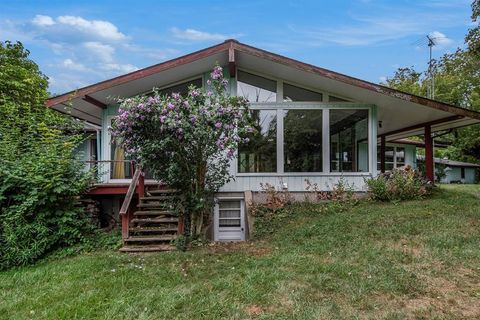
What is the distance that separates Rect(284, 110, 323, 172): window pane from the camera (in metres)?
9.02

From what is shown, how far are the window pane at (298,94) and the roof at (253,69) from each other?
0.19 meters

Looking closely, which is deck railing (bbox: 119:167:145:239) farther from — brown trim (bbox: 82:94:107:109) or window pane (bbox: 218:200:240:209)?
brown trim (bbox: 82:94:107:109)

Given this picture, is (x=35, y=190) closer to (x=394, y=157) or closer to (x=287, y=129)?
(x=287, y=129)

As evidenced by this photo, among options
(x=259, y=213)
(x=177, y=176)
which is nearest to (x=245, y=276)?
(x=177, y=176)

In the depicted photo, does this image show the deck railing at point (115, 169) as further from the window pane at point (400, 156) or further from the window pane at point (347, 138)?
the window pane at point (400, 156)

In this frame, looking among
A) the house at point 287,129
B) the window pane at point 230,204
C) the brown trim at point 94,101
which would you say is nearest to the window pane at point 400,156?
the house at point 287,129

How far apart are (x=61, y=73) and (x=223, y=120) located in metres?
20.1

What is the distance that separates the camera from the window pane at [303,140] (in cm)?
902

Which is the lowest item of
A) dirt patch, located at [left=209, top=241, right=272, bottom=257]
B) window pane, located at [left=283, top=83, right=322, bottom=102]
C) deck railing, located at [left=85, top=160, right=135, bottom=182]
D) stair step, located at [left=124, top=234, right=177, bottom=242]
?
dirt patch, located at [left=209, top=241, right=272, bottom=257]

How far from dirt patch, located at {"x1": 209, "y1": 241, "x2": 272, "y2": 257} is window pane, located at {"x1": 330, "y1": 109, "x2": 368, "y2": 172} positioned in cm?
377

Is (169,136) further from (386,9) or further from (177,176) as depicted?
(386,9)

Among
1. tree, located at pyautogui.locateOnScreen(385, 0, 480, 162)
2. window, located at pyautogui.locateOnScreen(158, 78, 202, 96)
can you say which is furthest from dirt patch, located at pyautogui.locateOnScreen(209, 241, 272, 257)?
tree, located at pyautogui.locateOnScreen(385, 0, 480, 162)

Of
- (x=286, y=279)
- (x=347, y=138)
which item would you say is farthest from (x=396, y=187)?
(x=286, y=279)

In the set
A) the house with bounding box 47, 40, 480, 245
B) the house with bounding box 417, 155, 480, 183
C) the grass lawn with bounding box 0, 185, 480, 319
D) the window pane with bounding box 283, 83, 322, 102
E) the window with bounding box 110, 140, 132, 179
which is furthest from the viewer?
the house with bounding box 417, 155, 480, 183
